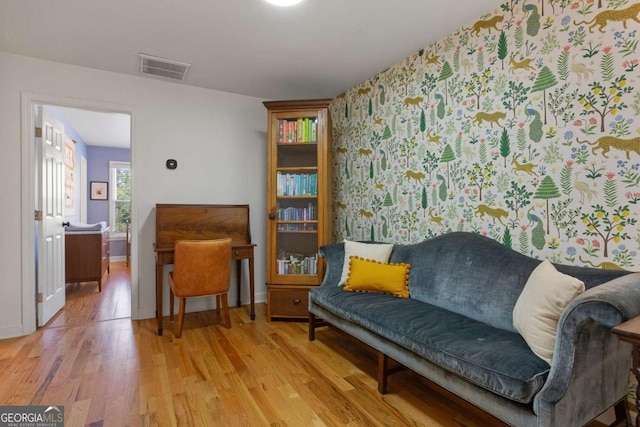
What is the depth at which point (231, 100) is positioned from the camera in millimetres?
3611

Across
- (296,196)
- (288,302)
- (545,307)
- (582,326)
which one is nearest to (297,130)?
(296,196)

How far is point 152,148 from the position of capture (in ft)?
10.6

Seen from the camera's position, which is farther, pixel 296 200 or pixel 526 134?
pixel 296 200

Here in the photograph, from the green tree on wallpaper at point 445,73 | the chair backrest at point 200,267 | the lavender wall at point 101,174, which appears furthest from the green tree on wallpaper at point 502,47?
the lavender wall at point 101,174

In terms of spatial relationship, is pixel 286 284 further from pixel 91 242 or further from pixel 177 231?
pixel 91 242

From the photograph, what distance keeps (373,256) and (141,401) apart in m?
1.78

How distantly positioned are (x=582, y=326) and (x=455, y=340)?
1.72ft

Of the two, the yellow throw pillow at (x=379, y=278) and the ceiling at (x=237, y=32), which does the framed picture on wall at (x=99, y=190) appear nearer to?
the ceiling at (x=237, y=32)

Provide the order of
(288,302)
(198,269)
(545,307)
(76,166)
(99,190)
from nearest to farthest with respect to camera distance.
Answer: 1. (545,307)
2. (198,269)
3. (288,302)
4. (76,166)
5. (99,190)

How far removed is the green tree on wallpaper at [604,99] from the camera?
5.15 ft

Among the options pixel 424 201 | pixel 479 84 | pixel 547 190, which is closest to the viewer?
pixel 547 190

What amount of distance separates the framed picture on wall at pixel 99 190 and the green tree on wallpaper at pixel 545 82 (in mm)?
7589

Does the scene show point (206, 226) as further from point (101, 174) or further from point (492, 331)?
point (101, 174)

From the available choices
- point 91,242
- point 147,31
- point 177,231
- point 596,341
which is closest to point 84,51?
point 147,31
